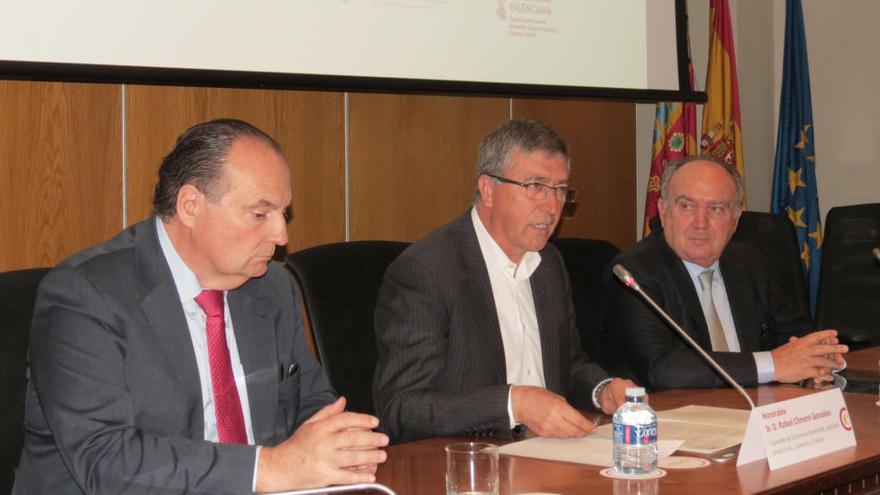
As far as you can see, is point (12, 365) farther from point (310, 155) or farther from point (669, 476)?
point (310, 155)

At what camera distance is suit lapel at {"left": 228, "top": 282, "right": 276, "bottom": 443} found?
7.48 ft

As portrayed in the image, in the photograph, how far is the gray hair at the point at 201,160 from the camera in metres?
2.13

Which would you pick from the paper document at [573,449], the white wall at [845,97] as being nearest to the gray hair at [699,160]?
the paper document at [573,449]

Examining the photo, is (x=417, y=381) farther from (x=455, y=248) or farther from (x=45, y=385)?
(x=45, y=385)

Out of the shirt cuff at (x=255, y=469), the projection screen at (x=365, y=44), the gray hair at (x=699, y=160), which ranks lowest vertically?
the shirt cuff at (x=255, y=469)

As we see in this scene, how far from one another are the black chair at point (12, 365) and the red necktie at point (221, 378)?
1.15 feet

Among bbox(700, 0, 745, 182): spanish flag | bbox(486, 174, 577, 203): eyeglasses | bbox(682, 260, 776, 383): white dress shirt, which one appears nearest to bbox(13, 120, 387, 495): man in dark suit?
bbox(486, 174, 577, 203): eyeglasses

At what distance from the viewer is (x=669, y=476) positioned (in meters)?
2.04

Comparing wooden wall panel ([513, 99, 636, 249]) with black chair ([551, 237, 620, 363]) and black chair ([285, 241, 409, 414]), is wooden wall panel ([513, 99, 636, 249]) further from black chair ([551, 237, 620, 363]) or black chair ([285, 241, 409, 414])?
black chair ([285, 241, 409, 414])

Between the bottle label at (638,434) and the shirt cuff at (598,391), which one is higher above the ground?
the bottle label at (638,434)

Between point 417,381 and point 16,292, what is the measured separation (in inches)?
38.1

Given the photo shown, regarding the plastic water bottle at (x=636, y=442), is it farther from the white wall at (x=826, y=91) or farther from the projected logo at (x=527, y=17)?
the white wall at (x=826, y=91)

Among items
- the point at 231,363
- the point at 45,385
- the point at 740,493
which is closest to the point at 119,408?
the point at 45,385

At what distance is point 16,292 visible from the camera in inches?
86.8
